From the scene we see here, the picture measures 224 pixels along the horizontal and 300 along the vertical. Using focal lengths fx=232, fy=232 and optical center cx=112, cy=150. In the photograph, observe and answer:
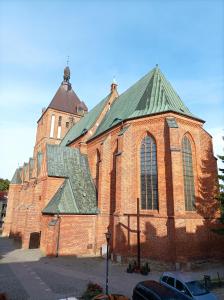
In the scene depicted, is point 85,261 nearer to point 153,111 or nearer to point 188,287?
point 188,287

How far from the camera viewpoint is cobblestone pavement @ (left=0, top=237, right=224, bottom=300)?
35.3 feet

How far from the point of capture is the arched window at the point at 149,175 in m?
17.6

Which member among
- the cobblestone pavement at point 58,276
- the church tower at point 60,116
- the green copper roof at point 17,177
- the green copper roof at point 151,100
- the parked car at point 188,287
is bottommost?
the cobblestone pavement at point 58,276

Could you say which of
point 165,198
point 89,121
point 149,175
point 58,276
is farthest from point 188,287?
point 89,121

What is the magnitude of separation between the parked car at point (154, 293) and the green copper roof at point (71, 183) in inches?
420

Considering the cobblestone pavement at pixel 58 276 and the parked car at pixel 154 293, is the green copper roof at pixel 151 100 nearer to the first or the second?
the cobblestone pavement at pixel 58 276

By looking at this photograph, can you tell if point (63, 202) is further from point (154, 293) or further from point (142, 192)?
point (154, 293)

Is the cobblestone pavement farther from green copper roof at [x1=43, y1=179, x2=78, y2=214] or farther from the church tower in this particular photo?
the church tower

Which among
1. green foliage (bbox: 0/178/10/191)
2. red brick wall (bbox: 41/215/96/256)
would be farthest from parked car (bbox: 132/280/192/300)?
green foliage (bbox: 0/178/10/191)

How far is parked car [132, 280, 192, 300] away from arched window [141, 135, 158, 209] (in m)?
8.17

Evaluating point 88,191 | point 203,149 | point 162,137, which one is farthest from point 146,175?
point 88,191

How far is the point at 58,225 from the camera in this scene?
1820cm

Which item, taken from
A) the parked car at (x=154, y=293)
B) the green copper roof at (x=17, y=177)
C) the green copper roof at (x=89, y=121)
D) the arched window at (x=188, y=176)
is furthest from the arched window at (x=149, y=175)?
the green copper roof at (x=17, y=177)

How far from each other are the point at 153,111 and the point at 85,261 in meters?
12.8
